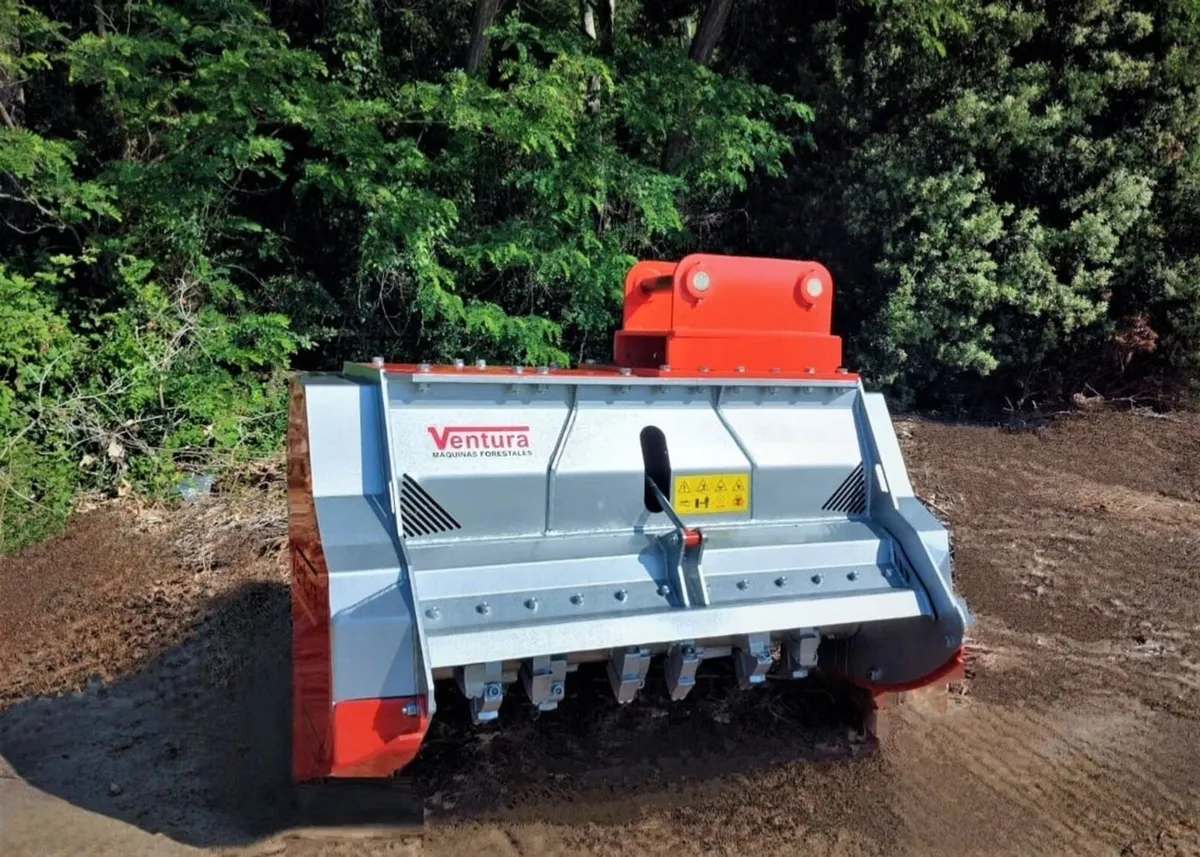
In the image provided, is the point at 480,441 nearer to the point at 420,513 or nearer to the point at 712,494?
the point at 420,513

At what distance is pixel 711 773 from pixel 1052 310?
6532 mm

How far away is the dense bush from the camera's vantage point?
671 centimetres

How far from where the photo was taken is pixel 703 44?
898cm

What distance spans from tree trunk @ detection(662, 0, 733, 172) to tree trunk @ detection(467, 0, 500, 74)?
193 cm

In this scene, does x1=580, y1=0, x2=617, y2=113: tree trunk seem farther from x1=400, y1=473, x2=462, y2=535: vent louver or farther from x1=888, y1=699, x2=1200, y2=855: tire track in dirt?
x1=888, y1=699, x2=1200, y2=855: tire track in dirt

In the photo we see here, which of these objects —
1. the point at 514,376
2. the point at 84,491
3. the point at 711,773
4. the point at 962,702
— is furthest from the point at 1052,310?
the point at 84,491

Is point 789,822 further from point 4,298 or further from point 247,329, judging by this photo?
point 4,298

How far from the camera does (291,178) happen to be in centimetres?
837

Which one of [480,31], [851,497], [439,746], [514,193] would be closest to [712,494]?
[851,497]

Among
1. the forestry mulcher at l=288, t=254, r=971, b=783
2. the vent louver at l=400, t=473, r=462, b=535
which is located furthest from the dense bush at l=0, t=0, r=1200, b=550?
the vent louver at l=400, t=473, r=462, b=535

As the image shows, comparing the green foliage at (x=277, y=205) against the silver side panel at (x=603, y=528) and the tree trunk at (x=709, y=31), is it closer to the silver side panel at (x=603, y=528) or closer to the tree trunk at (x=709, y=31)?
the tree trunk at (x=709, y=31)

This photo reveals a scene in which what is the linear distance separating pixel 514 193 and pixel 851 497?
584 centimetres

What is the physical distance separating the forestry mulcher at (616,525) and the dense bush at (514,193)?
14.0 ft

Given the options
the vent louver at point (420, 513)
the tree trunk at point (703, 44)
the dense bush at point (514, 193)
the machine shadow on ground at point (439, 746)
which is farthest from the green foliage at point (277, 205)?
the vent louver at point (420, 513)
